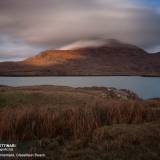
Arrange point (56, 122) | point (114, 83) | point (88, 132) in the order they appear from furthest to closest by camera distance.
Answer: point (114, 83), point (56, 122), point (88, 132)

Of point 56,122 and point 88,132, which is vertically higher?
point 56,122

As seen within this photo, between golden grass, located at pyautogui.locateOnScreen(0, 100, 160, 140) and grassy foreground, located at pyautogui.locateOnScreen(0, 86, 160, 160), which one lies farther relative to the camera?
golden grass, located at pyautogui.locateOnScreen(0, 100, 160, 140)

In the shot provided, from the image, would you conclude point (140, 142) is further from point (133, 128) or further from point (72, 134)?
point (72, 134)

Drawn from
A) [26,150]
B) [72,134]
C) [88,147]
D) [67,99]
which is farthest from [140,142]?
Result: [67,99]

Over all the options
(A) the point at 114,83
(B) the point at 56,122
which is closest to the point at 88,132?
(B) the point at 56,122

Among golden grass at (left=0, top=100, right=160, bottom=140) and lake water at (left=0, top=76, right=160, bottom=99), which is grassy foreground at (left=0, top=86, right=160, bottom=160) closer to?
golden grass at (left=0, top=100, right=160, bottom=140)

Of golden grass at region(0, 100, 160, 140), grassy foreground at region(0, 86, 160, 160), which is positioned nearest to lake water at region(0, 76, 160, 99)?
grassy foreground at region(0, 86, 160, 160)

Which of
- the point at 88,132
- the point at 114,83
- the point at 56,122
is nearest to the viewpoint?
the point at 88,132

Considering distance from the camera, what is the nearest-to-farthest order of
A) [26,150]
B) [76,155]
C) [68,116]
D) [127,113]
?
[76,155], [26,150], [68,116], [127,113]

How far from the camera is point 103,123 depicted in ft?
39.6

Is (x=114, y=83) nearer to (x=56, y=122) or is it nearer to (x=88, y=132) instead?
(x=56, y=122)

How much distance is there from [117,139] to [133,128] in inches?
50.8

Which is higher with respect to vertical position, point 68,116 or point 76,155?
point 68,116

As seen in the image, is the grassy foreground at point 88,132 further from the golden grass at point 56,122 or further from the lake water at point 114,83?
the lake water at point 114,83
